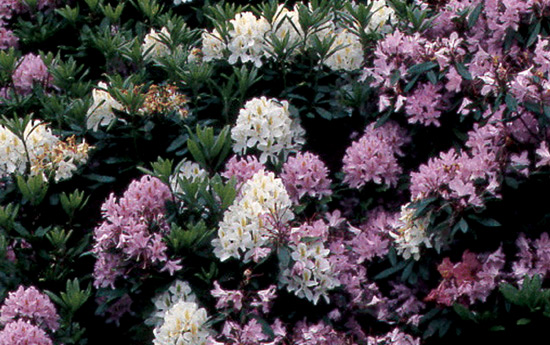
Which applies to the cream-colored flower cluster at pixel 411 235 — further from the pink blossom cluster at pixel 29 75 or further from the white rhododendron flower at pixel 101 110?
the pink blossom cluster at pixel 29 75

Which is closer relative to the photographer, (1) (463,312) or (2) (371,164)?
(1) (463,312)

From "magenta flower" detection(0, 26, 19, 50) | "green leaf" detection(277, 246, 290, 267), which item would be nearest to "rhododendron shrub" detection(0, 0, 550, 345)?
"green leaf" detection(277, 246, 290, 267)

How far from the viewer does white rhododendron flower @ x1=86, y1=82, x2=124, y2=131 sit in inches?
152

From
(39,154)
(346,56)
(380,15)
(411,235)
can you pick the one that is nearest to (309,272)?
(411,235)

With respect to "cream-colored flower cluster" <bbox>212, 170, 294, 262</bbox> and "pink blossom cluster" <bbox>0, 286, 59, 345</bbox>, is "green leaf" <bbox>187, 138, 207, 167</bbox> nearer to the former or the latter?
"cream-colored flower cluster" <bbox>212, 170, 294, 262</bbox>

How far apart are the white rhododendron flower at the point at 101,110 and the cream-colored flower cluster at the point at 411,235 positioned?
56.0 inches

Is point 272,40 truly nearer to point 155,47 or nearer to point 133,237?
point 155,47

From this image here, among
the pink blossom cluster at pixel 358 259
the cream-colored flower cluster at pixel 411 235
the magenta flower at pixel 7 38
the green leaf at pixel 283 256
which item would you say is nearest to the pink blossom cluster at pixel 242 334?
the green leaf at pixel 283 256

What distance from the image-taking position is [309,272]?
126 inches

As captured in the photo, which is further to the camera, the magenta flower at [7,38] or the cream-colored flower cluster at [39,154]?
the magenta flower at [7,38]

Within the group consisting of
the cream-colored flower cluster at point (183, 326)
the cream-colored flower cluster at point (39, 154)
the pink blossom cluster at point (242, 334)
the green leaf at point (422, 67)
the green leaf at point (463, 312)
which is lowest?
the green leaf at point (463, 312)

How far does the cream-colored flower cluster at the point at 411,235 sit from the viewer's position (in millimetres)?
3297

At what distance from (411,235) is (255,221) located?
25.4 inches

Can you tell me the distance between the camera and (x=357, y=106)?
12.7ft
